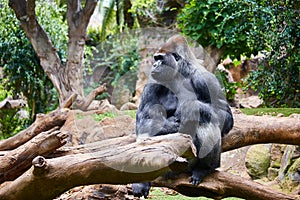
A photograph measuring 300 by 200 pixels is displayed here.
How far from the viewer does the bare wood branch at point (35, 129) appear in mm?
4180

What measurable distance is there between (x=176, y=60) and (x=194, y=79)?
180 mm

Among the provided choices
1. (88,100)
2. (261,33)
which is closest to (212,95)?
(261,33)

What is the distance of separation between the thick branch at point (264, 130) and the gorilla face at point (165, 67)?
749mm

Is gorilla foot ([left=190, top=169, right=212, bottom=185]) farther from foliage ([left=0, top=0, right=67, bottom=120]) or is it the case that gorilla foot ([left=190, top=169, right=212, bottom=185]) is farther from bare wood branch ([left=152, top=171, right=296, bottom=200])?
foliage ([left=0, top=0, right=67, bottom=120])

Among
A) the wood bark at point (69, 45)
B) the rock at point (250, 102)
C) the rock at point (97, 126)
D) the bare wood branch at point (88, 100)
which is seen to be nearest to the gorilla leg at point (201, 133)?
the rock at point (97, 126)

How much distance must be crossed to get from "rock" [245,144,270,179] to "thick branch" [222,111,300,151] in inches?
55.8

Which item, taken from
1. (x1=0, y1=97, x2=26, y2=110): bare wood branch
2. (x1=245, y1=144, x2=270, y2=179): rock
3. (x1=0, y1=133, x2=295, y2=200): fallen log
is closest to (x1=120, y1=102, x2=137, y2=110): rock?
(x1=0, y1=133, x2=295, y2=200): fallen log

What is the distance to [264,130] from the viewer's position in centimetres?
333

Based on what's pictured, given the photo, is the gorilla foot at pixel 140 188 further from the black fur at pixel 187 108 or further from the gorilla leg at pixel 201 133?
the gorilla leg at pixel 201 133

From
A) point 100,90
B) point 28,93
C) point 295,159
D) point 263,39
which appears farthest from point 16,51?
point 295,159

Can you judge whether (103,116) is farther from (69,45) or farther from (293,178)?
(69,45)

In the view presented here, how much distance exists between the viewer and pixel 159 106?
9.28 feet

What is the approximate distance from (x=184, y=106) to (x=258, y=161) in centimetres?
244

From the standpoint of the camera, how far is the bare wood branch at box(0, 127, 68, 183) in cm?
269
